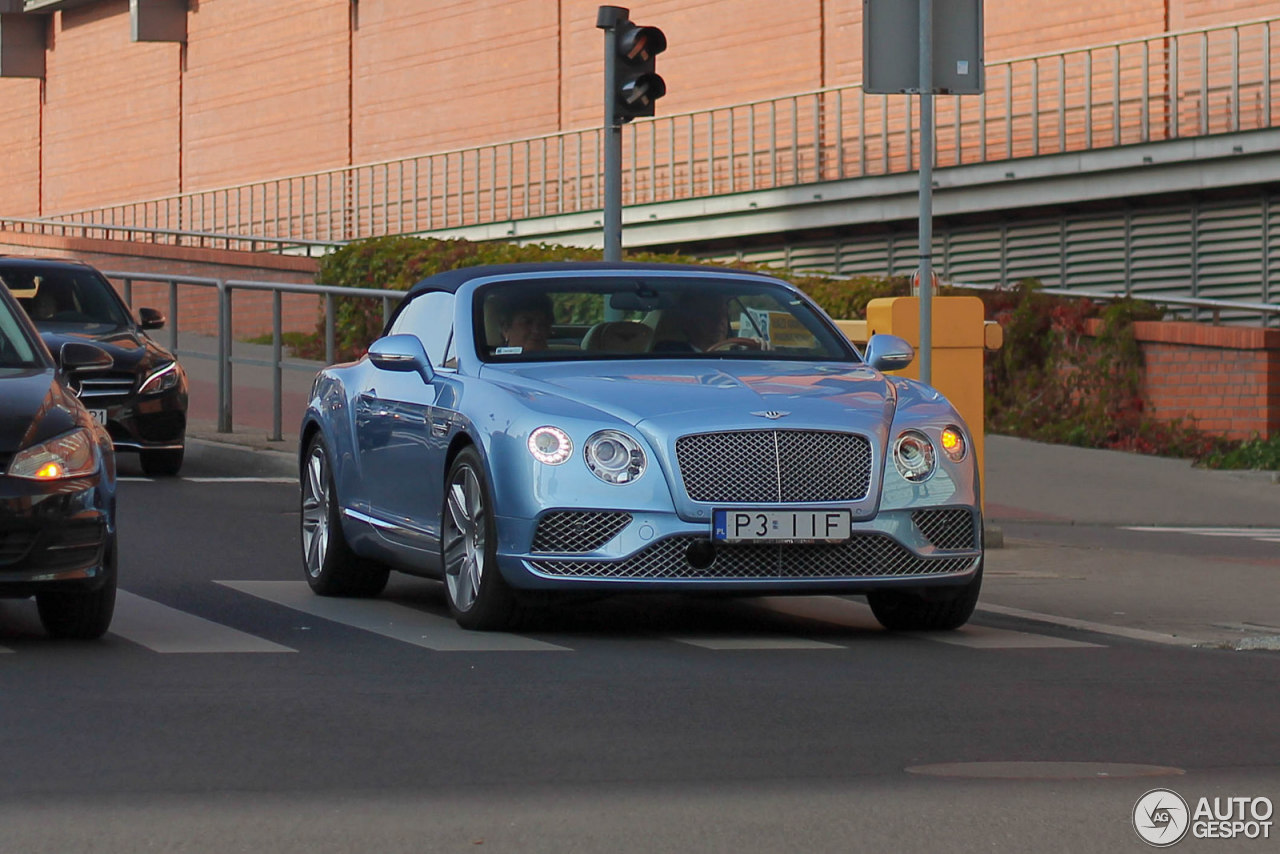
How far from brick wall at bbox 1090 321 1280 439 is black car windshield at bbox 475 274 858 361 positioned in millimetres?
10771

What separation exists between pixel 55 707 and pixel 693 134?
25.0 meters

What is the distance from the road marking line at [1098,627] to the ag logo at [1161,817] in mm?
3834

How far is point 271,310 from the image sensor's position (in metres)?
20.8

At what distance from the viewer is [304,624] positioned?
992 centimetres

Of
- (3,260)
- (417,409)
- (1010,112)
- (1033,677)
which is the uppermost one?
(1010,112)

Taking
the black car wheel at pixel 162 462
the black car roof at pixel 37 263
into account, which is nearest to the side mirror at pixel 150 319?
the black car roof at pixel 37 263

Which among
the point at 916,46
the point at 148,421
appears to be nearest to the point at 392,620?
the point at 916,46

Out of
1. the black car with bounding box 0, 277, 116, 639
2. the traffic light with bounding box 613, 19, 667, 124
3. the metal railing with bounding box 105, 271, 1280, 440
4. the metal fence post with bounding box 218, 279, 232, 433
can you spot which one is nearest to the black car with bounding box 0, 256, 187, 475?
the metal railing with bounding box 105, 271, 1280, 440

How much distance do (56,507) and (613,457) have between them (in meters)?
2.02

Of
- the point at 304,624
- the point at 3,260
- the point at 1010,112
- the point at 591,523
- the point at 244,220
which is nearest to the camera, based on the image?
the point at 591,523

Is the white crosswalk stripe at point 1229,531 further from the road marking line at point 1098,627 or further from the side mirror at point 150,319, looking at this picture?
the side mirror at point 150,319

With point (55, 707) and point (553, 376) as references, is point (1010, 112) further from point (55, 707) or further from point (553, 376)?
point (55, 707)

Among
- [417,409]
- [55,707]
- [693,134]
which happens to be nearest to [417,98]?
[693,134]

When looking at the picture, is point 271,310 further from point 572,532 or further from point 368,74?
point 368,74
